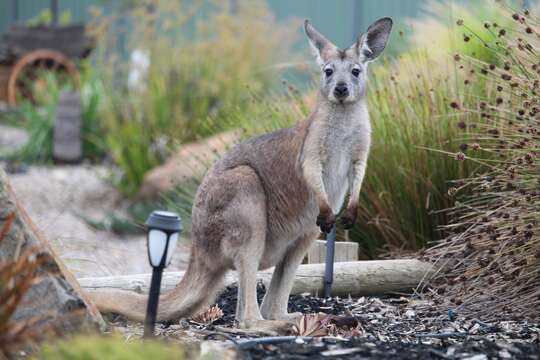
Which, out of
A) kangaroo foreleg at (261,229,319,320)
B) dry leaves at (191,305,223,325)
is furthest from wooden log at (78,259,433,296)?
kangaroo foreleg at (261,229,319,320)

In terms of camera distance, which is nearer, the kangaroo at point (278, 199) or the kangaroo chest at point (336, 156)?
the kangaroo at point (278, 199)

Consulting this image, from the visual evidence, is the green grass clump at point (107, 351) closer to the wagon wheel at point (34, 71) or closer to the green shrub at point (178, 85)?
the green shrub at point (178, 85)

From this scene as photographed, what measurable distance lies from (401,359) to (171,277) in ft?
7.17

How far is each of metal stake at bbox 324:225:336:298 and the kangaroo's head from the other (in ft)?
3.34

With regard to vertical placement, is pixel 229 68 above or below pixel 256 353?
above

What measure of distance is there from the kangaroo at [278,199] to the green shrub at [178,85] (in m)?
4.62

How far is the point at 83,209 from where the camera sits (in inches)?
399

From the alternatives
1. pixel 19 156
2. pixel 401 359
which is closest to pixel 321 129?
pixel 401 359

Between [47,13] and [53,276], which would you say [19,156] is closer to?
[47,13]

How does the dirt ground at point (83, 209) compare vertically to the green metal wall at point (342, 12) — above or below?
below

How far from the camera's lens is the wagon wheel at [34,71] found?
14648 millimetres

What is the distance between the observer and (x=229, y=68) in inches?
450

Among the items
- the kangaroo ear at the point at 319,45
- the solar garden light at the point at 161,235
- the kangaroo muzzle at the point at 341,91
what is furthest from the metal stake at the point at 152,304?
the kangaroo ear at the point at 319,45

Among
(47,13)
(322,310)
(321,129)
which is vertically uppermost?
(47,13)
